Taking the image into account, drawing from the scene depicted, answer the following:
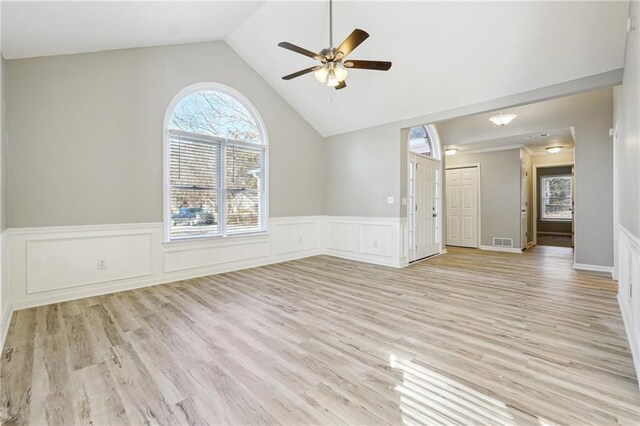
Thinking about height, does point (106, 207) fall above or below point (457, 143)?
below

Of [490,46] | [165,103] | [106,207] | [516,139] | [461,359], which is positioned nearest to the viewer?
[461,359]

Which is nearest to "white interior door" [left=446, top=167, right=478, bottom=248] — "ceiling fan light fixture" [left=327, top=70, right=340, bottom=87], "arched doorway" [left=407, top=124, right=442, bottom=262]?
"arched doorway" [left=407, top=124, right=442, bottom=262]

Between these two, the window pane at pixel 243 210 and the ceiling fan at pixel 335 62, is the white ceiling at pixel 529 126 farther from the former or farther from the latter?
the window pane at pixel 243 210

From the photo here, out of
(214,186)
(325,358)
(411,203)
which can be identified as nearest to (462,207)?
(411,203)

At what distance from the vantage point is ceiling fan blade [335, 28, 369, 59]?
262cm

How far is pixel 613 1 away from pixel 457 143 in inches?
157

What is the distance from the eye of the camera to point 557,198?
404 inches

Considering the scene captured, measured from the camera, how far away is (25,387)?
1806 mm

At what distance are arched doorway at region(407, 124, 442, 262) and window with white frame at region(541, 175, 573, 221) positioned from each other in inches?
265

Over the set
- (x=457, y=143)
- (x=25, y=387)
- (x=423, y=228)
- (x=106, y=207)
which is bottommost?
(x=25, y=387)

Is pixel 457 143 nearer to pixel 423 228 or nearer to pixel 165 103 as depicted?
pixel 423 228

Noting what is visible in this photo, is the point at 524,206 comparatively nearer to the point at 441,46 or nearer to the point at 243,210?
the point at 441,46

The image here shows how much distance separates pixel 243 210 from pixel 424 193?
3.77 metres

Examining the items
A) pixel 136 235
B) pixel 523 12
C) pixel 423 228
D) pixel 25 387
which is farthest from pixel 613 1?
pixel 136 235
